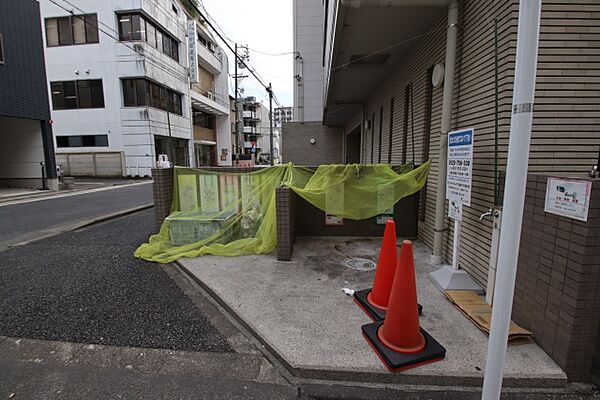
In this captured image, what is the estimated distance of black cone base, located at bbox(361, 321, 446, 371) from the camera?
201 cm

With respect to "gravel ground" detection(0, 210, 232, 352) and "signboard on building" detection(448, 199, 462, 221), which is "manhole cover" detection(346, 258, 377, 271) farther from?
"gravel ground" detection(0, 210, 232, 352)

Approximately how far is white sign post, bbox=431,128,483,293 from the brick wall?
0.69m

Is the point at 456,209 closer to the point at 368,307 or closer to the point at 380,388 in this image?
the point at 368,307

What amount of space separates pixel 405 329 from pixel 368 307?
58 cm

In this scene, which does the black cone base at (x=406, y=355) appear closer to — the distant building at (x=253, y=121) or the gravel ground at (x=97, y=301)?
the gravel ground at (x=97, y=301)

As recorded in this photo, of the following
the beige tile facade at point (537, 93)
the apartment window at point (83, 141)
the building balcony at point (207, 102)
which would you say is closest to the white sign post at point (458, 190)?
the beige tile facade at point (537, 93)

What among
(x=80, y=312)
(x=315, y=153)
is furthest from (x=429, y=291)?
(x=315, y=153)

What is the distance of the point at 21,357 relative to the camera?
232 centimetres

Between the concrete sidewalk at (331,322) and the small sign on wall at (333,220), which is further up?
the small sign on wall at (333,220)

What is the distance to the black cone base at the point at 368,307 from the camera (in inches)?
103

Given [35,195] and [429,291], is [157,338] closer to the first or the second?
[429,291]

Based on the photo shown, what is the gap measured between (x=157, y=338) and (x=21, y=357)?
100 cm

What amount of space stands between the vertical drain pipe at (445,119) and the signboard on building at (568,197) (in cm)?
154

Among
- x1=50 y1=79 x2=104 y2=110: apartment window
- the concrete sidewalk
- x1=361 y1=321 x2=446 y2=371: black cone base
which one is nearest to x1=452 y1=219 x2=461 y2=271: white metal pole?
the concrete sidewalk
